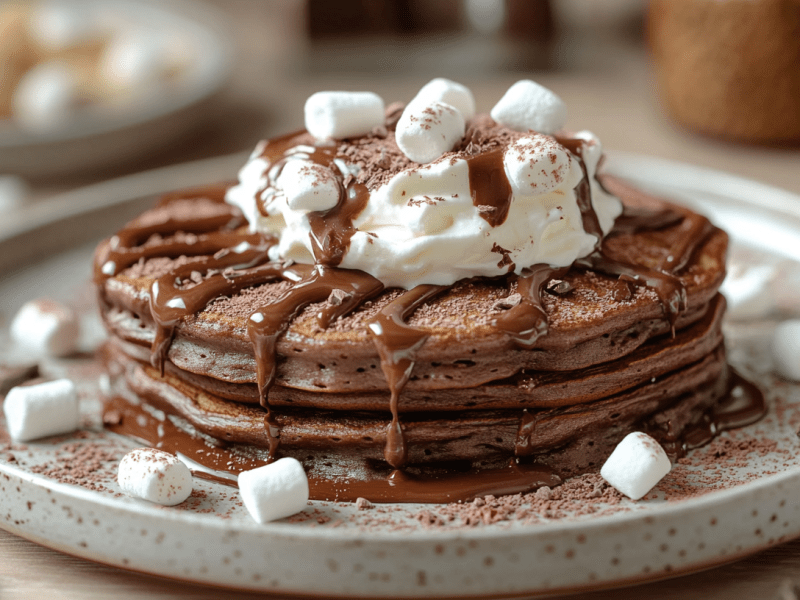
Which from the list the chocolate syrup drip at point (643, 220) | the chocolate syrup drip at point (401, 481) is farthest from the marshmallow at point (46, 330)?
the chocolate syrup drip at point (643, 220)

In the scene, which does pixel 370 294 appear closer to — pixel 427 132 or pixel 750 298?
pixel 427 132

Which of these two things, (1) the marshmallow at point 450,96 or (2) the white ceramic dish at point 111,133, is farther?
(2) the white ceramic dish at point 111,133

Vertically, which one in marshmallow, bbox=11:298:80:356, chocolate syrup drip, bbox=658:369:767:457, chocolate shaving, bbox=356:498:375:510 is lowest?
marshmallow, bbox=11:298:80:356

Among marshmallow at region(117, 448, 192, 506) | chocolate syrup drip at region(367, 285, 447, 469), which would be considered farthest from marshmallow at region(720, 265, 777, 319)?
marshmallow at region(117, 448, 192, 506)

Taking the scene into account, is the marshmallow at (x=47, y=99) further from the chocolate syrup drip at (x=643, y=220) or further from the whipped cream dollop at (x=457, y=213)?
the chocolate syrup drip at (x=643, y=220)

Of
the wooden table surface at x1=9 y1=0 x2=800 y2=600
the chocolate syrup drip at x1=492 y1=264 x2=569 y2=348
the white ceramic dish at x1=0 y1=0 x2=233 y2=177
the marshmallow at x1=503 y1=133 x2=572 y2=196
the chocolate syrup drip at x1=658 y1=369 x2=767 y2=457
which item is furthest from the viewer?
the wooden table surface at x1=9 y1=0 x2=800 y2=600

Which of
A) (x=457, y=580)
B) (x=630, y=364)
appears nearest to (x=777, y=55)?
(x=630, y=364)

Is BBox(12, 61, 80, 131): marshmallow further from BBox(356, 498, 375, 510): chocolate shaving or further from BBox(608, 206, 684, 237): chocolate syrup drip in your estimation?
BBox(356, 498, 375, 510): chocolate shaving
